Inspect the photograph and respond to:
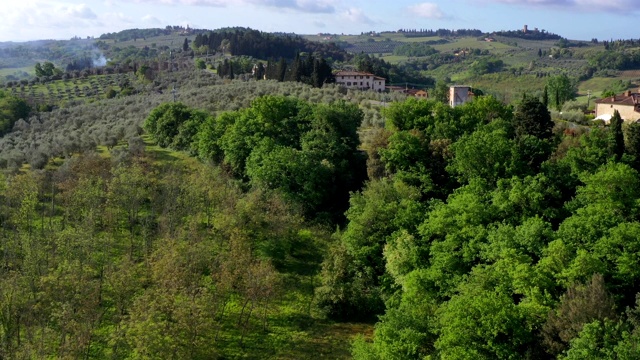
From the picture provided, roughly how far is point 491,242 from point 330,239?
1537 centimetres

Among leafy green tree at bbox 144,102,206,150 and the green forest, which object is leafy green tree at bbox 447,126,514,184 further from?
leafy green tree at bbox 144,102,206,150

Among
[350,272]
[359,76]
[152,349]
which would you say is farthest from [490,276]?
[359,76]

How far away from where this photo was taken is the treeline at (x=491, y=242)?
22.2 meters

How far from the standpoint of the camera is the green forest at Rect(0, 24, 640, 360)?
23.1m

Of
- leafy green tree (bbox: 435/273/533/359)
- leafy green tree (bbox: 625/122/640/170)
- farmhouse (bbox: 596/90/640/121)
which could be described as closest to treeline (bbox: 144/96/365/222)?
leafy green tree (bbox: 625/122/640/170)

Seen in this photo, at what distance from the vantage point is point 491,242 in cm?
2916

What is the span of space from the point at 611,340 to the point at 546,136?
24369mm

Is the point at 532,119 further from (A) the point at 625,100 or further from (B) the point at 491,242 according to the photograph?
(A) the point at 625,100

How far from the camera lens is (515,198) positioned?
31.5 m

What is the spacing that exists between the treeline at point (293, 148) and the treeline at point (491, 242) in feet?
12.7

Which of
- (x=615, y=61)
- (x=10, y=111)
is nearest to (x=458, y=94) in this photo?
(x=10, y=111)

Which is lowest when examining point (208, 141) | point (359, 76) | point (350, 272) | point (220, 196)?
point (350, 272)

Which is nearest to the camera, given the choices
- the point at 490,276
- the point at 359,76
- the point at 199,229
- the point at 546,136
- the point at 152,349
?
the point at 152,349

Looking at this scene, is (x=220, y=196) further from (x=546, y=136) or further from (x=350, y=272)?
(x=546, y=136)
